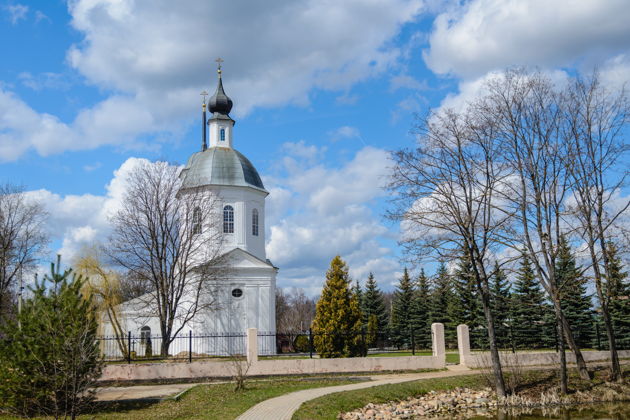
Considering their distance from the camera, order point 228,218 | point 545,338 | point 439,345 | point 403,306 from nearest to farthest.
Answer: point 439,345 → point 545,338 → point 228,218 → point 403,306

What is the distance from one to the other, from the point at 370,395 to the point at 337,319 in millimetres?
8935

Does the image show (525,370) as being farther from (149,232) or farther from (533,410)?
(149,232)

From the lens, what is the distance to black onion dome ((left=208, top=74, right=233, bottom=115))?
121 ft

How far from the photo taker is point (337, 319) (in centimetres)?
2502

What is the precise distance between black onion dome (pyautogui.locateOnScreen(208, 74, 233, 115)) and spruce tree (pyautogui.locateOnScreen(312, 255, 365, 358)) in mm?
15644

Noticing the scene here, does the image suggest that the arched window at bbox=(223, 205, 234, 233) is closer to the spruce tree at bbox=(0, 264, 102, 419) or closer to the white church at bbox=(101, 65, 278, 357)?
the white church at bbox=(101, 65, 278, 357)

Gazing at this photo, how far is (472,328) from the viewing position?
35.3m

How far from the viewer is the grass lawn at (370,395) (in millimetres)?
13477

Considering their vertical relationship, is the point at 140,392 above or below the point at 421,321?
below

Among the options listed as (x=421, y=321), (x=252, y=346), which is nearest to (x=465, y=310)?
(x=421, y=321)

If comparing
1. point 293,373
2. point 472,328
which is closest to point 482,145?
point 293,373

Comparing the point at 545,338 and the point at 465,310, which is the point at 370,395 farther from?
the point at 465,310

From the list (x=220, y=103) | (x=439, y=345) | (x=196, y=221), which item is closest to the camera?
(x=439, y=345)

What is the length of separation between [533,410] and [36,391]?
1315 centimetres
